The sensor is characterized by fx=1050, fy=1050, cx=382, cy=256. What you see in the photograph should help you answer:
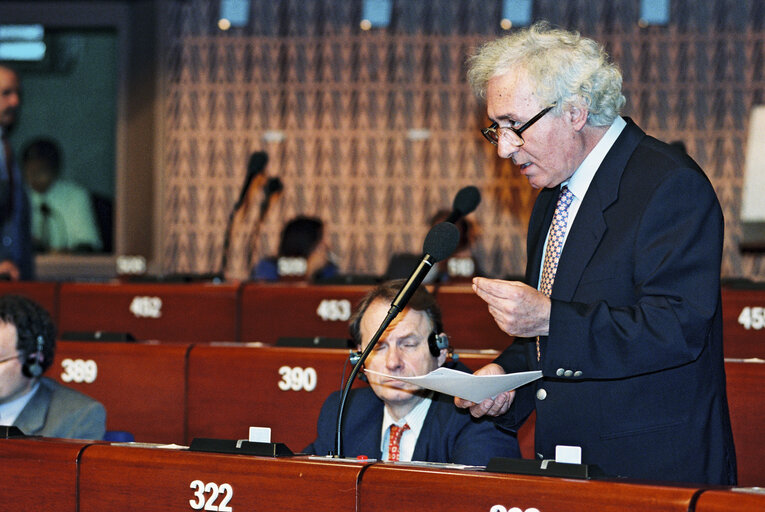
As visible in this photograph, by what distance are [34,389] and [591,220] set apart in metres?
1.92

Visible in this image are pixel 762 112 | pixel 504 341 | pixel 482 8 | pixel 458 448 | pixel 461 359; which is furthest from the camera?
pixel 482 8

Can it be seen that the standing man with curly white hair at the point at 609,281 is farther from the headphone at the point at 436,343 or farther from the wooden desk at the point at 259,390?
the wooden desk at the point at 259,390

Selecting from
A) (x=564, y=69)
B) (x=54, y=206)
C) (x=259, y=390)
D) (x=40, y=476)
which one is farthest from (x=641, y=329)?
(x=54, y=206)

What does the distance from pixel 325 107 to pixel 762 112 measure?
2.99 m

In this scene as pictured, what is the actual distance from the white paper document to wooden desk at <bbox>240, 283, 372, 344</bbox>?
245 cm

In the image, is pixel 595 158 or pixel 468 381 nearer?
pixel 468 381

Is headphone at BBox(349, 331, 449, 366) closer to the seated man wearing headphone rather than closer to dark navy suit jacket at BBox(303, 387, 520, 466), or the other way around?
the seated man wearing headphone

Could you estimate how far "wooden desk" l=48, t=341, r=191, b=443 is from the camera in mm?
3666

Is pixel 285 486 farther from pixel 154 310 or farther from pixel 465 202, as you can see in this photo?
pixel 154 310

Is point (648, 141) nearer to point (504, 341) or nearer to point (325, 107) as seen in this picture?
point (504, 341)

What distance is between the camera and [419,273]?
2.00 meters

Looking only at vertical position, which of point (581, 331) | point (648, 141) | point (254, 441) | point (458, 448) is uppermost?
point (648, 141)

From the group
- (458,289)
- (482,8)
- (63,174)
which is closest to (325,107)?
(482,8)

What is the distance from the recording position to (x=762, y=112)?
687 centimetres
